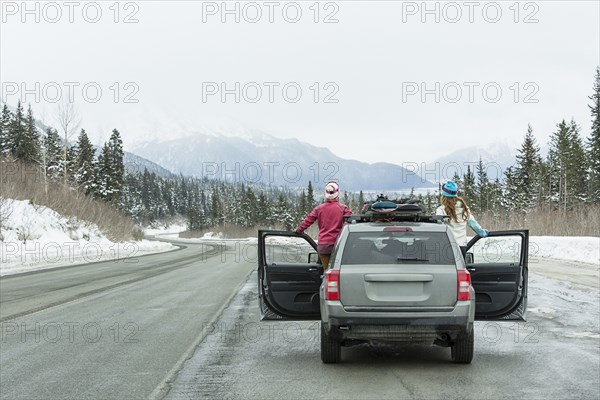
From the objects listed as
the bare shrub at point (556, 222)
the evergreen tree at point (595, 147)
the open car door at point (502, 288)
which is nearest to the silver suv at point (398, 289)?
the open car door at point (502, 288)

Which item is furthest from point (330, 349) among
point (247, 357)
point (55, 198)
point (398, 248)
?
point (55, 198)

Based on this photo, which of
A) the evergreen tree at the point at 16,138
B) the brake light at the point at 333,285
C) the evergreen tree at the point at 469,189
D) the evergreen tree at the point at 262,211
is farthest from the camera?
the evergreen tree at the point at 262,211

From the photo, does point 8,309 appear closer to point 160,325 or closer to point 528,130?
point 160,325

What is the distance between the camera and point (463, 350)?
21.7 ft

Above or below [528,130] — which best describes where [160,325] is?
below

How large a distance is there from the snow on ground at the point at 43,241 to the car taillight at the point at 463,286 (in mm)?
19779

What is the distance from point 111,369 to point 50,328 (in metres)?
3.30

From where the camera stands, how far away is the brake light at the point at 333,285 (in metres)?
6.15

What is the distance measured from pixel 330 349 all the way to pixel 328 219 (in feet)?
6.94

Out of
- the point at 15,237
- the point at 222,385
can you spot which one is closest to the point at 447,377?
the point at 222,385

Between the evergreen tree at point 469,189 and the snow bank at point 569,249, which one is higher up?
the evergreen tree at point 469,189

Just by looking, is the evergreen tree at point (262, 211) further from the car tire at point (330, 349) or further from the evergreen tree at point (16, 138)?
the car tire at point (330, 349)

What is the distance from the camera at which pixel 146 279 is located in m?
18.8

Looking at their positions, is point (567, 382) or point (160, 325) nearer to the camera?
point (567, 382)
